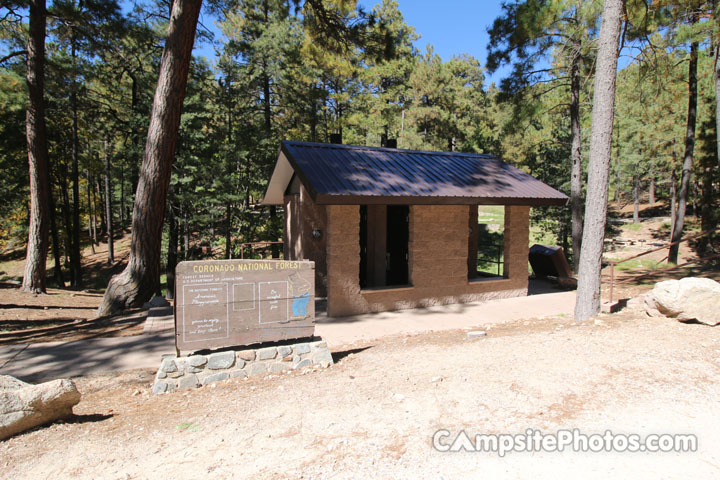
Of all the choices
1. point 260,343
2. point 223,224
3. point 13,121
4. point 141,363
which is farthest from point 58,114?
point 260,343

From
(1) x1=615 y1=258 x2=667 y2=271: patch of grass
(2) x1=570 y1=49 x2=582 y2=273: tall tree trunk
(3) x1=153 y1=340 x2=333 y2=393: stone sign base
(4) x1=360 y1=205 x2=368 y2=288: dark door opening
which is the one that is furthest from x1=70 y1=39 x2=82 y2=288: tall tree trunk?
(1) x1=615 y1=258 x2=667 y2=271: patch of grass

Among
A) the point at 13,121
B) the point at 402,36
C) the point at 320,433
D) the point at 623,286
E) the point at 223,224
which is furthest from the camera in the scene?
the point at 402,36

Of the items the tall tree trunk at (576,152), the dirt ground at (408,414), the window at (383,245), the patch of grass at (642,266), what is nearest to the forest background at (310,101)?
the tall tree trunk at (576,152)

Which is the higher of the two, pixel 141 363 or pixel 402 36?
→ pixel 402 36

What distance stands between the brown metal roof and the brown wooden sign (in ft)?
8.10

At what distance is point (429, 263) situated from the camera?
9.27 m

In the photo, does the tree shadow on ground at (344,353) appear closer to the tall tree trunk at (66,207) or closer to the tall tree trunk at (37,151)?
the tall tree trunk at (37,151)

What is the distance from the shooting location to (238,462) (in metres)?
3.20

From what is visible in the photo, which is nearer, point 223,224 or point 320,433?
point 320,433

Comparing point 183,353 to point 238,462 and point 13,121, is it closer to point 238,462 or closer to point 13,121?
point 238,462

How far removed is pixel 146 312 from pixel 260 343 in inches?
203

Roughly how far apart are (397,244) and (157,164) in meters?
6.18
